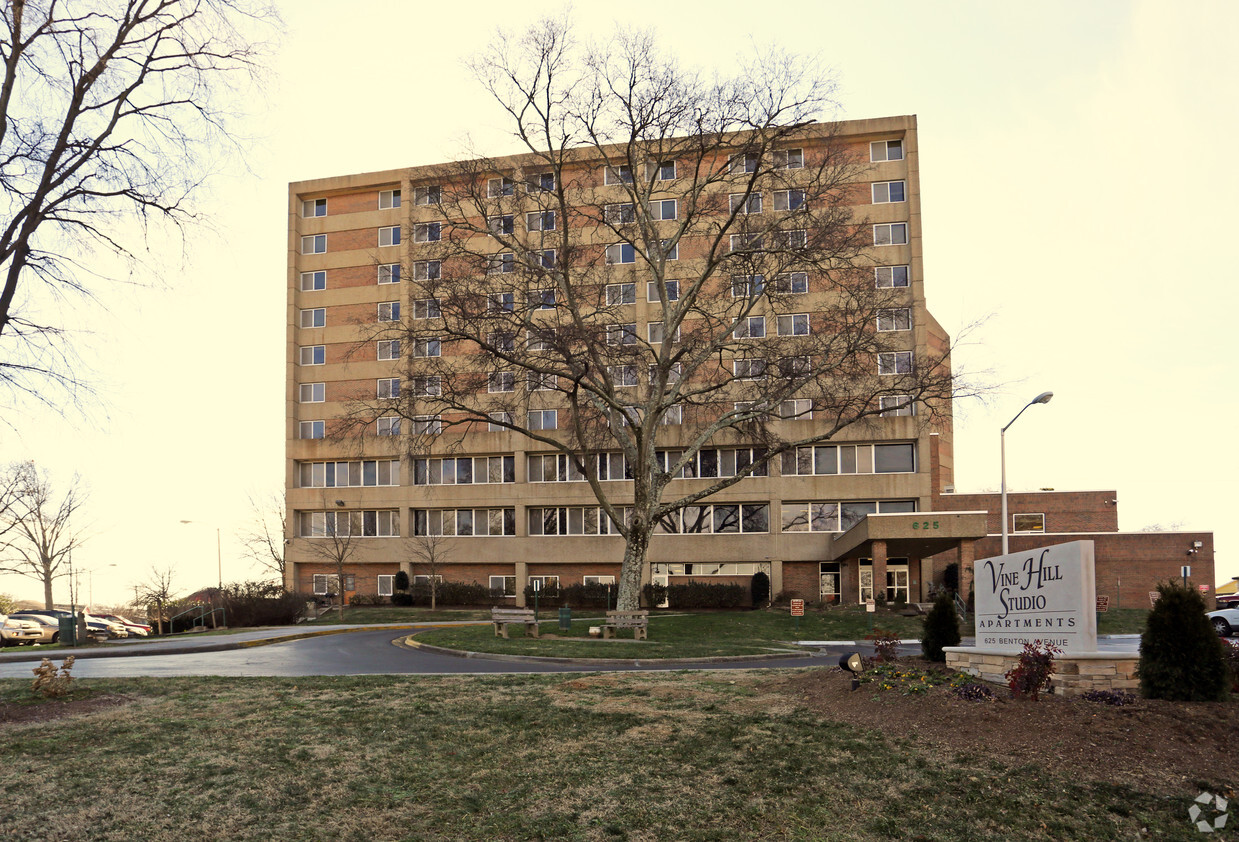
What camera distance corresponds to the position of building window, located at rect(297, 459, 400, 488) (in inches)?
2377

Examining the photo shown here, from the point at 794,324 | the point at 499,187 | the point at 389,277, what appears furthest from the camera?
the point at 389,277

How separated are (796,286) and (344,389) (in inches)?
1143

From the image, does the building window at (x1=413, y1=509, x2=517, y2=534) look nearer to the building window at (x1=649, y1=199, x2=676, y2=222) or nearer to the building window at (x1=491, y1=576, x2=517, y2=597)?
the building window at (x1=491, y1=576, x2=517, y2=597)

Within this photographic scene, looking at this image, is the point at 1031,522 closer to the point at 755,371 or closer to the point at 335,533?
the point at 755,371

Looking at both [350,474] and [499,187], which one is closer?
[499,187]

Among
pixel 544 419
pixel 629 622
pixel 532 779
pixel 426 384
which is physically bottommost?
pixel 629 622

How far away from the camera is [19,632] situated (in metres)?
35.9

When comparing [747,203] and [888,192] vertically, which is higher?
[888,192]

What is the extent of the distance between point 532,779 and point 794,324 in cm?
4628

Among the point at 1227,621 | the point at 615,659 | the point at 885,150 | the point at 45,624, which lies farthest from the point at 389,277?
the point at 1227,621

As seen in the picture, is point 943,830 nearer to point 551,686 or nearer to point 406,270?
point 551,686

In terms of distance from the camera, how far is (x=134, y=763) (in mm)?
9531

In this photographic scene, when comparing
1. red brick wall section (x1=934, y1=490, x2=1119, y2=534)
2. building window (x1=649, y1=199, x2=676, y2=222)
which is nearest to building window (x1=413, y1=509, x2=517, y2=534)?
building window (x1=649, y1=199, x2=676, y2=222)

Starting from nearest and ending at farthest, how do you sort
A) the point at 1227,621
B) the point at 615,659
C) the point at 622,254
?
1. the point at 615,659
2. the point at 1227,621
3. the point at 622,254
